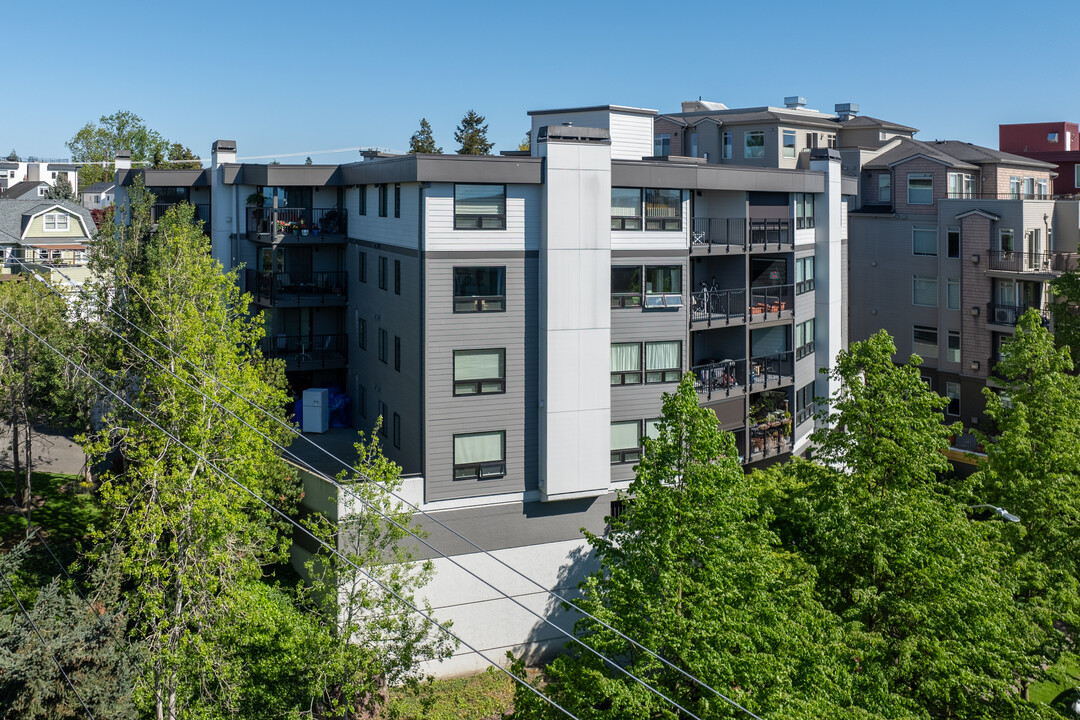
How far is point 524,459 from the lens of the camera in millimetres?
28234

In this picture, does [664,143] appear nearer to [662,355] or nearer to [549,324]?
[662,355]

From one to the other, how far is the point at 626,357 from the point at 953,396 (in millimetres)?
25857

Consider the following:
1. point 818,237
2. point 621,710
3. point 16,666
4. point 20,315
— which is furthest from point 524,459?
point 20,315

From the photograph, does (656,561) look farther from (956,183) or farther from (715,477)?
(956,183)

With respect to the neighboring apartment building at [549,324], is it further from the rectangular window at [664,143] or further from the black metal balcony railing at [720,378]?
the rectangular window at [664,143]

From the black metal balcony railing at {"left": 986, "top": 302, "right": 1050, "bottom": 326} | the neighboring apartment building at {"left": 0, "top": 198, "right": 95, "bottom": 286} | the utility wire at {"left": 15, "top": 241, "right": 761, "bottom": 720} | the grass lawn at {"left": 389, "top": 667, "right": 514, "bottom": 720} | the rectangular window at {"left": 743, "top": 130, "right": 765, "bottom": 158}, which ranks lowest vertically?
the grass lawn at {"left": 389, "top": 667, "right": 514, "bottom": 720}

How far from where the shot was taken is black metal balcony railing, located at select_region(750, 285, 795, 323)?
109 feet

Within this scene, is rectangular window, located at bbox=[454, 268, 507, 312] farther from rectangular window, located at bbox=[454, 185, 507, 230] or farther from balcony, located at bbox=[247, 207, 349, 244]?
balcony, located at bbox=[247, 207, 349, 244]

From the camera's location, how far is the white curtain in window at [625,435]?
96.5 ft

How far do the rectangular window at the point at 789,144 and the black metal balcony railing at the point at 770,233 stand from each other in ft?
41.5

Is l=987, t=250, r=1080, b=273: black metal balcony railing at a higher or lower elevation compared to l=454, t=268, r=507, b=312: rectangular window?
higher

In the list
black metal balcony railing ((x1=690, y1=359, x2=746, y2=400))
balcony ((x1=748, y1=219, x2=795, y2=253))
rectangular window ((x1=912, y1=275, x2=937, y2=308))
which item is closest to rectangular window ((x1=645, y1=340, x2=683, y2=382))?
black metal balcony railing ((x1=690, y1=359, x2=746, y2=400))

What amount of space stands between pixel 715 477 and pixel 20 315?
25120 millimetres

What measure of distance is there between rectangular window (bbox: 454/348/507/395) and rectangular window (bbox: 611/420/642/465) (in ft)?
12.8
